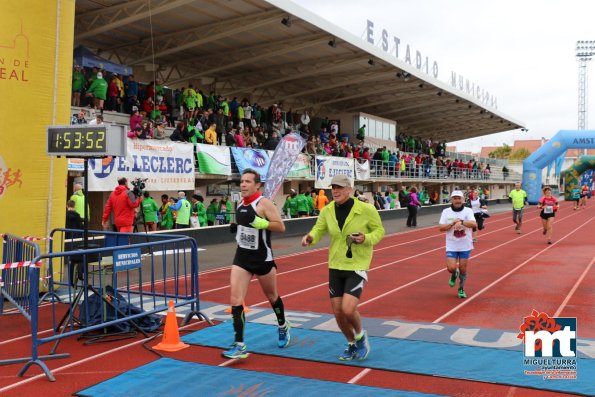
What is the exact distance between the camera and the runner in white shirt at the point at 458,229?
9422 mm

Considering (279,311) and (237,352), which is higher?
(279,311)

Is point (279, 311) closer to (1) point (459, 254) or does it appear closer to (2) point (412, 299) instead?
(2) point (412, 299)

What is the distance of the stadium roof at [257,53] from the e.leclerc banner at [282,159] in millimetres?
9047

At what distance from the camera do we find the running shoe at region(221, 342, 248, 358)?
19.9ft

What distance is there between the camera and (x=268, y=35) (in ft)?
74.3

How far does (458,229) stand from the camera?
9500mm

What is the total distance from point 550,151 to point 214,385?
45.1 metres

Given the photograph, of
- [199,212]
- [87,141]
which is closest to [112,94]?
[199,212]

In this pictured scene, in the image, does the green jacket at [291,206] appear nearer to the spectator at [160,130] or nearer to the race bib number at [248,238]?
the spectator at [160,130]

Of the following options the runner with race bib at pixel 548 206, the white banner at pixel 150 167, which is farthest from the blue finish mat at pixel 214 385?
the runner with race bib at pixel 548 206

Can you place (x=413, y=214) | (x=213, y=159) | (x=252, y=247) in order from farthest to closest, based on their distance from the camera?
(x=413, y=214), (x=213, y=159), (x=252, y=247)

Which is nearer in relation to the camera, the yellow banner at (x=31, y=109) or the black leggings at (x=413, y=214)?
the yellow banner at (x=31, y=109)

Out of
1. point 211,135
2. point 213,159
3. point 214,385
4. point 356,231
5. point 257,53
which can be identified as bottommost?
point 214,385

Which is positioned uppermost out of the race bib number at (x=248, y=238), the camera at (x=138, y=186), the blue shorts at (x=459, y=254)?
the camera at (x=138, y=186)
